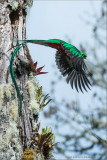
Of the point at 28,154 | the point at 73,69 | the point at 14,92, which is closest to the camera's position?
the point at 28,154

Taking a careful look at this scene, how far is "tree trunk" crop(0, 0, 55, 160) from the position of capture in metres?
2.22

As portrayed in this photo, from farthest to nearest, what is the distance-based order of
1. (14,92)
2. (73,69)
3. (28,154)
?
1. (73,69)
2. (14,92)
3. (28,154)

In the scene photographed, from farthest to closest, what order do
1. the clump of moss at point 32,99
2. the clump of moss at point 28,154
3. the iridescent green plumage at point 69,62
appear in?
Answer: the iridescent green plumage at point 69,62, the clump of moss at point 32,99, the clump of moss at point 28,154

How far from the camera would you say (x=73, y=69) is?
2959 mm

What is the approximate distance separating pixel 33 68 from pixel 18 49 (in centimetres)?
22

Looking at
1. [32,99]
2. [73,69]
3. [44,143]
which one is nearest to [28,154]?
[44,143]

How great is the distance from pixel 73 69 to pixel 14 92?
802 millimetres

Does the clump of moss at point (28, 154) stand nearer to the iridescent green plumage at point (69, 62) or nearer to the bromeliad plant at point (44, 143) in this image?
Result: the bromeliad plant at point (44, 143)

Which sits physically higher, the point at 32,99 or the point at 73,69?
the point at 73,69

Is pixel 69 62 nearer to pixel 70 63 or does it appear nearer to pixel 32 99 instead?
pixel 70 63

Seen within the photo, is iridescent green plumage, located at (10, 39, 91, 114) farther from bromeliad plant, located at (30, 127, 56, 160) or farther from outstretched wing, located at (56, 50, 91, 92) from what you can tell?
bromeliad plant, located at (30, 127, 56, 160)

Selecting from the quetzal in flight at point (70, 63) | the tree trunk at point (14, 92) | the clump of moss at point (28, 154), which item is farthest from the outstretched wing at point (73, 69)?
the clump of moss at point (28, 154)

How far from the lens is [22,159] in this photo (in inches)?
87.5

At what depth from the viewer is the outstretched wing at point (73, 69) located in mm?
2762
